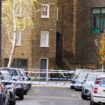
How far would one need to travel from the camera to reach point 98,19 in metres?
66.4

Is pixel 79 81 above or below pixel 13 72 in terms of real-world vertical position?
below

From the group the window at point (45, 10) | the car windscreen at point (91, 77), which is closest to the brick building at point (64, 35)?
the window at point (45, 10)

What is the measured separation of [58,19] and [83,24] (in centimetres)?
302

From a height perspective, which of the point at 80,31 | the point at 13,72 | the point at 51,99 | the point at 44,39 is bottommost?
the point at 51,99

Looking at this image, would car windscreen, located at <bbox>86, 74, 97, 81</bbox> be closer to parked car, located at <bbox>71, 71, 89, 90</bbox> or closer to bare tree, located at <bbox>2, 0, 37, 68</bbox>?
parked car, located at <bbox>71, 71, 89, 90</bbox>

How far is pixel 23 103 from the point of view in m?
27.7

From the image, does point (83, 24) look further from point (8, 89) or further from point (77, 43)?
point (8, 89)

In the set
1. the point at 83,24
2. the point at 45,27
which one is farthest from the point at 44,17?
the point at 83,24

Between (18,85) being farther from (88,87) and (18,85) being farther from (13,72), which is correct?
(88,87)

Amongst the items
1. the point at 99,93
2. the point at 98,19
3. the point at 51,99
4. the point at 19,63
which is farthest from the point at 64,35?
the point at 99,93

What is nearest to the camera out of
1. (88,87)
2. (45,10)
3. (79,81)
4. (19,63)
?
(88,87)

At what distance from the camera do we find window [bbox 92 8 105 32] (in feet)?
216

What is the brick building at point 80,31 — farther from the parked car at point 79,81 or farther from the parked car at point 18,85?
the parked car at point 18,85

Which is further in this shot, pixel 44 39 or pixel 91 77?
pixel 44 39
